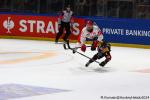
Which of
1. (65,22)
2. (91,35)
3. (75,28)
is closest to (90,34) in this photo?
(91,35)

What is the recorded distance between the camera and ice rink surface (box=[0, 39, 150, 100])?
1091 centimetres

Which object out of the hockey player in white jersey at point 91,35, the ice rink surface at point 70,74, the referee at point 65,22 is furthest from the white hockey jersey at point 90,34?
the referee at point 65,22

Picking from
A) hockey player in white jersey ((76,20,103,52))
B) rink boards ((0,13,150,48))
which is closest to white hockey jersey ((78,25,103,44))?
hockey player in white jersey ((76,20,103,52))

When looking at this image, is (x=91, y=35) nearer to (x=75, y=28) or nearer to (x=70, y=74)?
(x=70, y=74)

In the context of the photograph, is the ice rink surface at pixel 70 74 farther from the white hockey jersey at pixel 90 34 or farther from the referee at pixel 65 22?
the referee at pixel 65 22

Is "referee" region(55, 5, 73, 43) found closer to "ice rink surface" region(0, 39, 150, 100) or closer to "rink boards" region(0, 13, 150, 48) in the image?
"rink boards" region(0, 13, 150, 48)

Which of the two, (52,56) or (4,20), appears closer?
(52,56)

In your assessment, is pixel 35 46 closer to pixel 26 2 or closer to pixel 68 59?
pixel 68 59

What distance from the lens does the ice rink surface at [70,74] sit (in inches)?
429

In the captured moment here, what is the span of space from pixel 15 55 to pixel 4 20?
288 inches

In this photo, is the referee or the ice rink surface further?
the referee

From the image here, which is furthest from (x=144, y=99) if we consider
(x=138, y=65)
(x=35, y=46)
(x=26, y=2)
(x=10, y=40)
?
(x=26, y=2)

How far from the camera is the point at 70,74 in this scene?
45.4ft

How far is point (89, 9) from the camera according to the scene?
26.3 m
